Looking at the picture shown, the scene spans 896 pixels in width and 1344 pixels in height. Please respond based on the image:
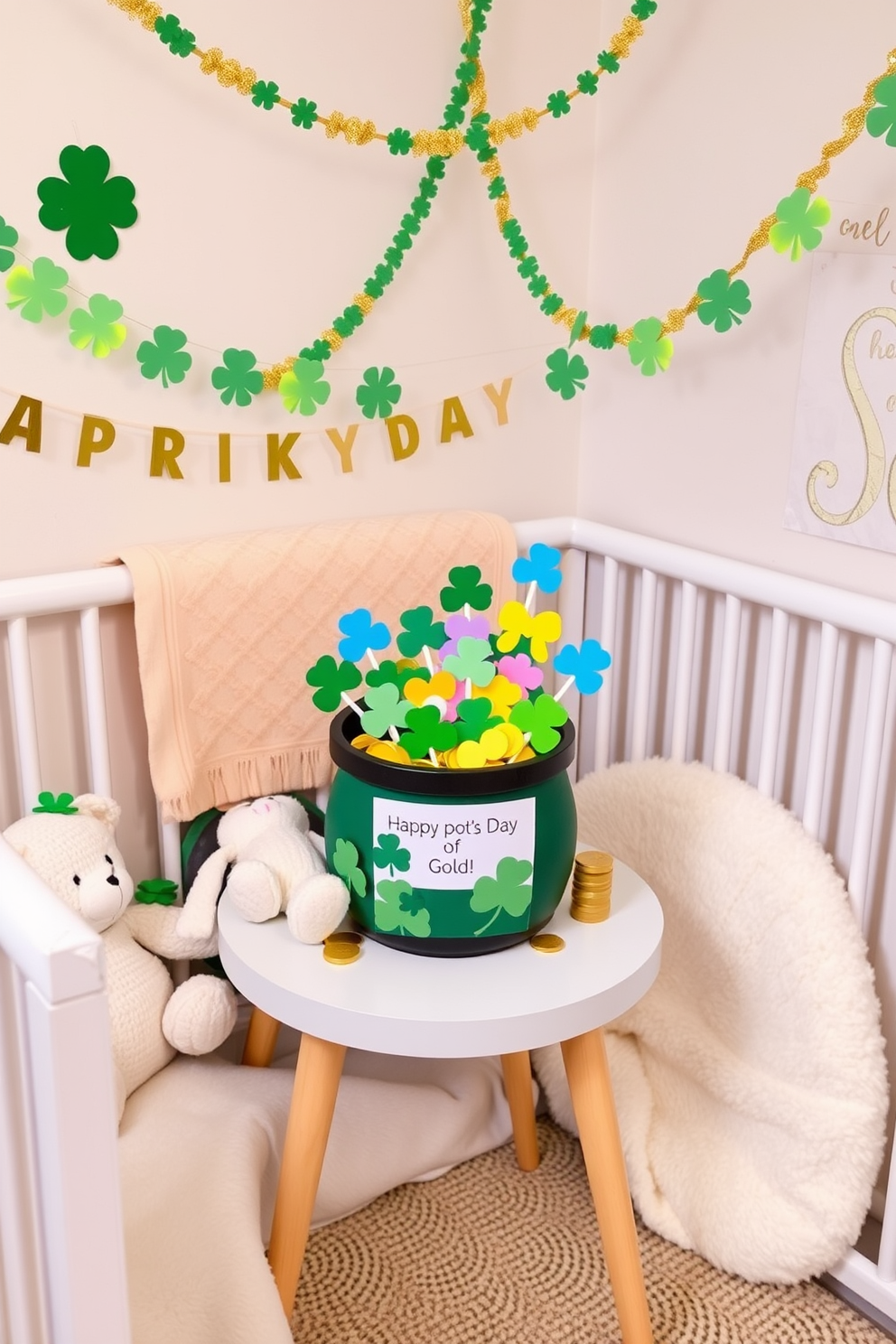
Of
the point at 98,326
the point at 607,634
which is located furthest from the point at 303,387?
the point at 607,634

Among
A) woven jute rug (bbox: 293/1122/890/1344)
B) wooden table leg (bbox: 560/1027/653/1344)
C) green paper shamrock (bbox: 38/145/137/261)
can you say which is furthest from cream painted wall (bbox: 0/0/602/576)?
woven jute rug (bbox: 293/1122/890/1344)

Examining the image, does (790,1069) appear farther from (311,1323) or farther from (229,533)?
(229,533)

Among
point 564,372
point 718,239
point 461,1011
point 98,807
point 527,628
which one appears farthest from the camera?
point 564,372

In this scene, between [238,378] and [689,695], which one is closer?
[238,378]

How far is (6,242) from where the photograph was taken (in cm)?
115

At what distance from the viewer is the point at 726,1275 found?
1.34 m

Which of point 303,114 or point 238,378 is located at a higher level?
point 303,114

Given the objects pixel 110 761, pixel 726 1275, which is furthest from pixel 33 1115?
pixel 726 1275

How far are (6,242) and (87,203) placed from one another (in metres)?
0.09

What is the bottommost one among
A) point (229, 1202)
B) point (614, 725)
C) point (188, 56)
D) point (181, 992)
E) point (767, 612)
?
point (229, 1202)

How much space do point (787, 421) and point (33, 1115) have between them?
995 mm

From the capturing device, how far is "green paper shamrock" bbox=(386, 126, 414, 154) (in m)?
1.31

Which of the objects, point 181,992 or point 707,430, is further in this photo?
point 707,430

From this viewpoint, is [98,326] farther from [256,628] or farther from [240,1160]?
[240,1160]
